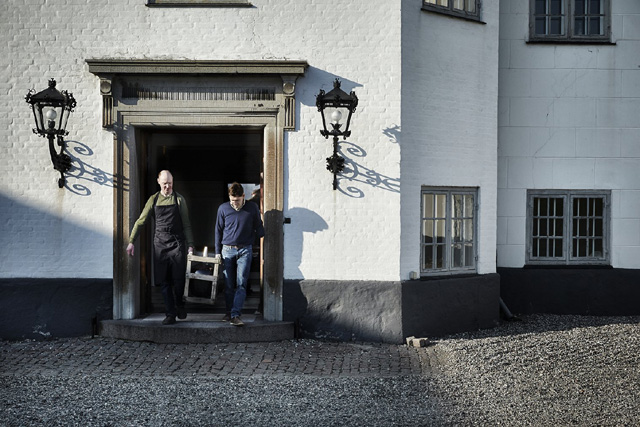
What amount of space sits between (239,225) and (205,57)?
6.98ft

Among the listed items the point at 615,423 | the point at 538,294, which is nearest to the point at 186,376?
the point at 615,423

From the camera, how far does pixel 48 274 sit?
9305 millimetres

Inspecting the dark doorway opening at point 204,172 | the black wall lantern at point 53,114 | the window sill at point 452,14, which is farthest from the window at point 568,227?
the black wall lantern at point 53,114

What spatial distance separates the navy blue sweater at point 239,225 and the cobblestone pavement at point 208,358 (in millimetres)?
1254

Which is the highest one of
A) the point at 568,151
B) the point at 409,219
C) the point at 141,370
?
the point at 568,151

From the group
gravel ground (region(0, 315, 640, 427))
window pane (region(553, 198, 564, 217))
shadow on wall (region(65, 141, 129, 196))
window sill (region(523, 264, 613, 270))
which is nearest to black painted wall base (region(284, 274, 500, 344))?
gravel ground (region(0, 315, 640, 427))

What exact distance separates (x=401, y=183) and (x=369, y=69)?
1461mm

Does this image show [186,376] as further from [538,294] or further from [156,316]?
[538,294]

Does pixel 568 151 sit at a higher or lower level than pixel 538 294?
higher

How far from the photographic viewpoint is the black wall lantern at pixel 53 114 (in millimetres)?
8609

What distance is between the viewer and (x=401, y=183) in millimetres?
9273

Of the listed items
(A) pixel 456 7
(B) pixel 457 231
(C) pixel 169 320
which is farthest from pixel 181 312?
(A) pixel 456 7

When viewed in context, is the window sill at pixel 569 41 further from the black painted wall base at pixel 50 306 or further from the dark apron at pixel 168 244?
the black painted wall base at pixel 50 306

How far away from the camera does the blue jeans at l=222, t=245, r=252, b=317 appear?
9.04 m
